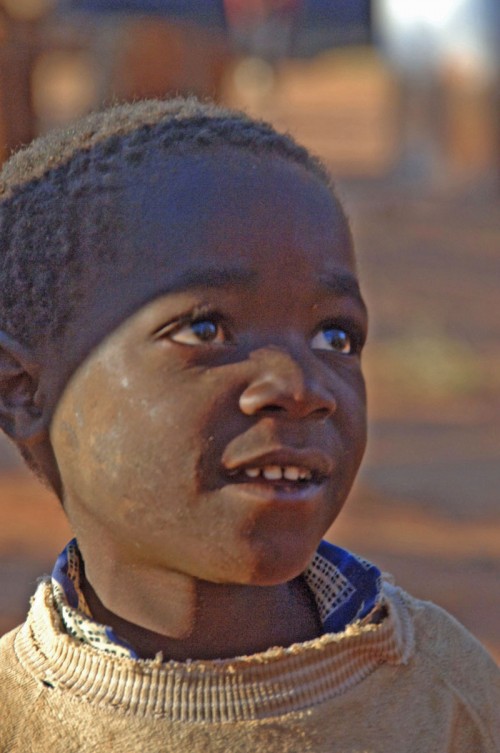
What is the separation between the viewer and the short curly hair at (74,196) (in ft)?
6.79

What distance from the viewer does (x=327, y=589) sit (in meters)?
2.25

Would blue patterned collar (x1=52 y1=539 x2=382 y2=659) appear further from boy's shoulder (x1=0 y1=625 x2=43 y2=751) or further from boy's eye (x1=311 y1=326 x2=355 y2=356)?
boy's eye (x1=311 y1=326 x2=355 y2=356)

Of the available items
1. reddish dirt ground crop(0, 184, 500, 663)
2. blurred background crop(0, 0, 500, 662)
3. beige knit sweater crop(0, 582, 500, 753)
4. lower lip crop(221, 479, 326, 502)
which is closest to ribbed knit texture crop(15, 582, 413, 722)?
beige knit sweater crop(0, 582, 500, 753)

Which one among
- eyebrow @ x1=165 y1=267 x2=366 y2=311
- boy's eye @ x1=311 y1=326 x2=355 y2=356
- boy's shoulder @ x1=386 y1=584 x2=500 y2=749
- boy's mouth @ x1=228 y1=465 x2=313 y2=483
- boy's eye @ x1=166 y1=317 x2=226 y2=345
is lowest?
boy's shoulder @ x1=386 y1=584 x2=500 y2=749

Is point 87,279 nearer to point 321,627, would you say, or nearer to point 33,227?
point 33,227

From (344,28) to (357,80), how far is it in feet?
30.2

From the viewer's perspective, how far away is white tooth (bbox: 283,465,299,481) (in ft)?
6.46

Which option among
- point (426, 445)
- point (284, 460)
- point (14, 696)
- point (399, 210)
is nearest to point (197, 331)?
point (284, 460)

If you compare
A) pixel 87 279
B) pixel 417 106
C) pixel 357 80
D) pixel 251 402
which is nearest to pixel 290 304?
pixel 251 402

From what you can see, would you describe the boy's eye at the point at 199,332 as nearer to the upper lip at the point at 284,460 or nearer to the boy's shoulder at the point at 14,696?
the upper lip at the point at 284,460

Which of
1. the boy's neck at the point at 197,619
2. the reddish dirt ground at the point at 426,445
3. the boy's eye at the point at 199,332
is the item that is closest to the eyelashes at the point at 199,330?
the boy's eye at the point at 199,332

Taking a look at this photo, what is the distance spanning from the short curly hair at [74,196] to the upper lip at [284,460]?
0.36 m

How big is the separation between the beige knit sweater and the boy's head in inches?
5.9

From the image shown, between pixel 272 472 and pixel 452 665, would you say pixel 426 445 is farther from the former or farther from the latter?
pixel 272 472
